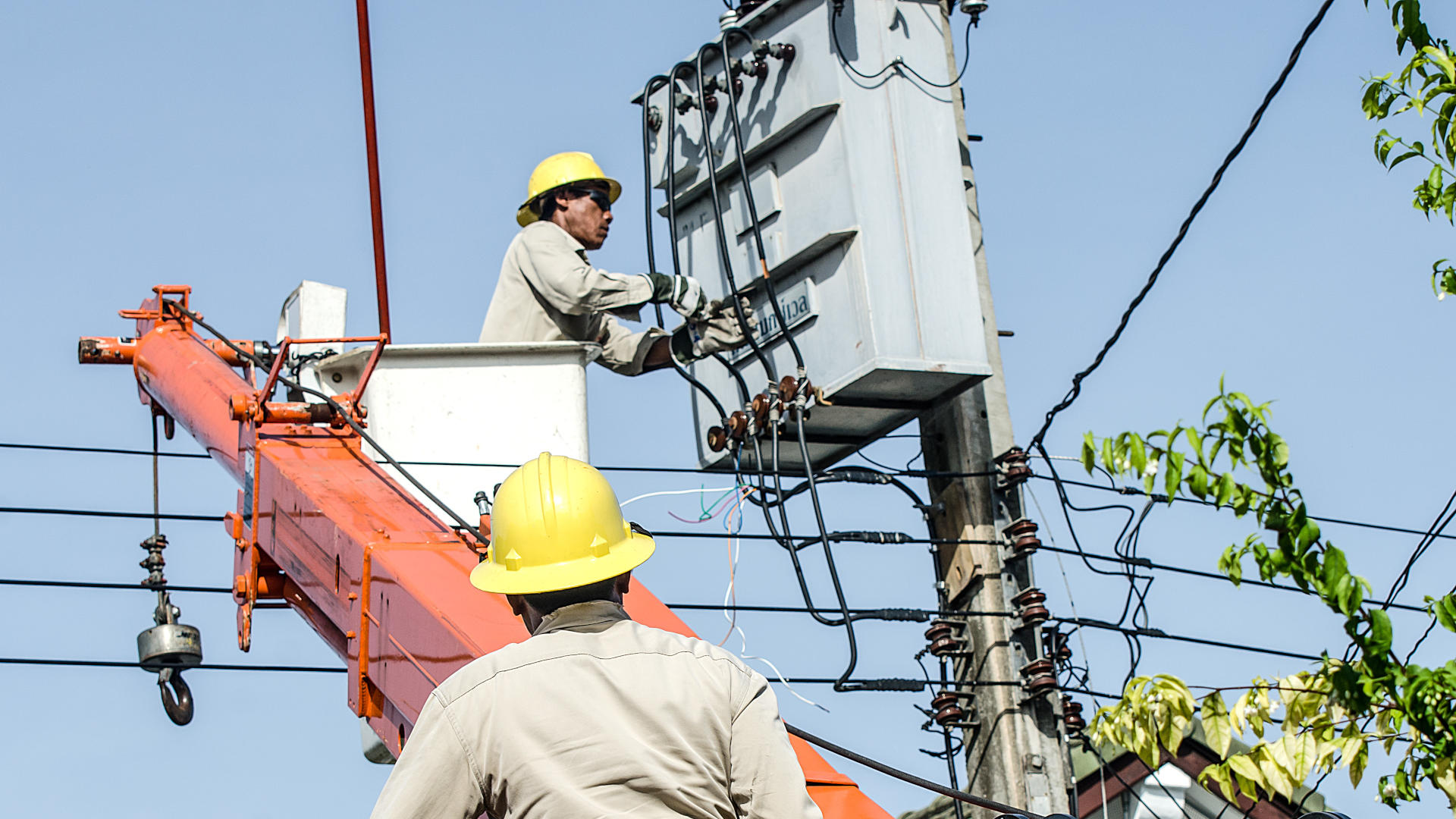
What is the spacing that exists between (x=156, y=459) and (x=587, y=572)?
4456mm

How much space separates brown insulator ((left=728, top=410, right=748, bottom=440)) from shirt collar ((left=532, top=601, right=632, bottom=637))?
4776 mm

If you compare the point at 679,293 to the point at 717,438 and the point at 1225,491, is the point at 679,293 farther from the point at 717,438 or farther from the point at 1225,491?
the point at 1225,491

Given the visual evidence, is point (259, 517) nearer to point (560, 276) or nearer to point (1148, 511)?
point (560, 276)

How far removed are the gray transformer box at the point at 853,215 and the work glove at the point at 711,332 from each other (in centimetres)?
12

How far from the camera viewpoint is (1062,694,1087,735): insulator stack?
7.50 meters

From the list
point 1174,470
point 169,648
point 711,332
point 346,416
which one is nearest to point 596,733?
point 1174,470

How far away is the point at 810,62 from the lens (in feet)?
25.1

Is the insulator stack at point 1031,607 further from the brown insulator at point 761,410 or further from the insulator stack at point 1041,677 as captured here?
the brown insulator at point 761,410

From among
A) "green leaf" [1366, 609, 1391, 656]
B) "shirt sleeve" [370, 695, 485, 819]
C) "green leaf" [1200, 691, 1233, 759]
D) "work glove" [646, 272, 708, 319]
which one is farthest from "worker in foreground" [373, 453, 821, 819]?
"work glove" [646, 272, 708, 319]

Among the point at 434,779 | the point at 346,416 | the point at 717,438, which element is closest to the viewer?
the point at 434,779

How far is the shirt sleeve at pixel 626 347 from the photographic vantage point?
7.72 m

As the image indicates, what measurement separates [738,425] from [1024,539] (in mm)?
1300

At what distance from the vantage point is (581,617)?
9.96 ft

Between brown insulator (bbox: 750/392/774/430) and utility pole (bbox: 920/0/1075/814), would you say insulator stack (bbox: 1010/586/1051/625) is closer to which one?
utility pole (bbox: 920/0/1075/814)
